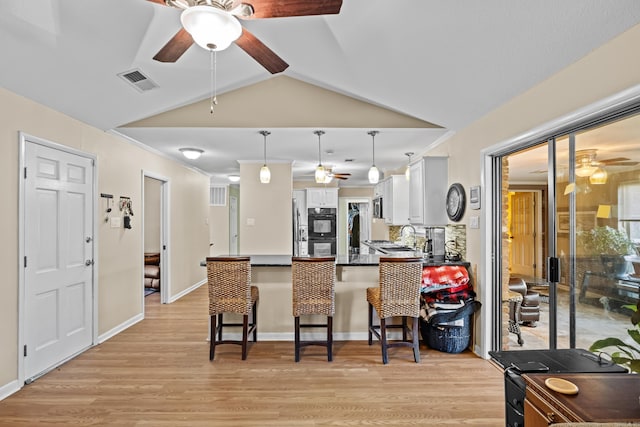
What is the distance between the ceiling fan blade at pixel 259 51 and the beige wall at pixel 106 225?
205 centimetres

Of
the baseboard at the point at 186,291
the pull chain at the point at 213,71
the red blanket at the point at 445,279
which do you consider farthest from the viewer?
the baseboard at the point at 186,291

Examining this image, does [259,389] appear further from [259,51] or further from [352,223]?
[352,223]

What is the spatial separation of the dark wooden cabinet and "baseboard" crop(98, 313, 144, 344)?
4.17 metres

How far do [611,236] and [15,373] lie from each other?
4293 millimetres

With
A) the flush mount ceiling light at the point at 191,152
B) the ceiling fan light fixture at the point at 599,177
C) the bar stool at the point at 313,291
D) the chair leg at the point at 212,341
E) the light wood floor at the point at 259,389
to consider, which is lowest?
the light wood floor at the point at 259,389

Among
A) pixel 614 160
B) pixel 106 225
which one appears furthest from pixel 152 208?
pixel 614 160

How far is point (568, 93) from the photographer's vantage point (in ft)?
8.05

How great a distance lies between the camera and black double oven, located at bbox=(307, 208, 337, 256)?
29.3 feet

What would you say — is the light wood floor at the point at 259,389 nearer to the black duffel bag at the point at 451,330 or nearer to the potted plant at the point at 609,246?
the black duffel bag at the point at 451,330

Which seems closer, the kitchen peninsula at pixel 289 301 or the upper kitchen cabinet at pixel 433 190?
the kitchen peninsula at pixel 289 301

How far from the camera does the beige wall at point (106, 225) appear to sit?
2.89 metres

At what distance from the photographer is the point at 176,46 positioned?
7.07 ft

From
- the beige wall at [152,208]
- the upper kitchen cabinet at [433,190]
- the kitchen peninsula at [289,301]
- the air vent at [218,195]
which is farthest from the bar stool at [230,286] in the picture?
the air vent at [218,195]

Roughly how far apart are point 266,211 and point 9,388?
4048 millimetres
